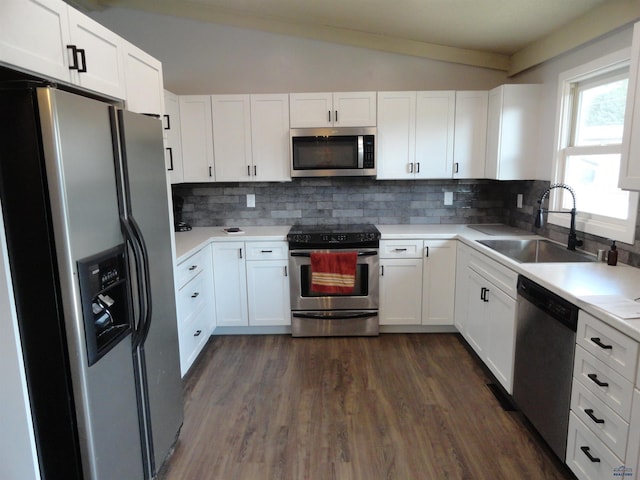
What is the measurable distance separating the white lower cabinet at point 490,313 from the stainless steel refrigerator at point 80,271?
77.0 inches

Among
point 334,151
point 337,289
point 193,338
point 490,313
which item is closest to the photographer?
point 490,313

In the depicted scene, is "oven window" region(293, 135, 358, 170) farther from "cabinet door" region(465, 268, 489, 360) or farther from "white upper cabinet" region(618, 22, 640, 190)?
"white upper cabinet" region(618, 22, 640, 190)

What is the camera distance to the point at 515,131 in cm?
319

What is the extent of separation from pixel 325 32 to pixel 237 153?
4.37 ft

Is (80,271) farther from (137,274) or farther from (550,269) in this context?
(550,269)

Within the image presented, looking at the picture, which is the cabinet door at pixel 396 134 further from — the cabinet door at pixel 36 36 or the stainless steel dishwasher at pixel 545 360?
the cabinet door at pixel 36 36

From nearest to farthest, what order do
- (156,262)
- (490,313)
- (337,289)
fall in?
(156,262) < (490,313) < (337,289)

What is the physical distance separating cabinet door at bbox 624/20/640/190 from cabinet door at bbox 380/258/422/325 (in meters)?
1.70

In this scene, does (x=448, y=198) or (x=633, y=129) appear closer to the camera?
(x=633, y=129)

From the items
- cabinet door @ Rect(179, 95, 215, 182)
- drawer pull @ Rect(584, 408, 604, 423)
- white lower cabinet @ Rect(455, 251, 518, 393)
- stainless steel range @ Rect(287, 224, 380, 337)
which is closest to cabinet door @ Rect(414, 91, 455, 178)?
stainless steel range @ Rect(287, 224, 380, 337)

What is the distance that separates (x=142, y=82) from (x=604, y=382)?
2.54m

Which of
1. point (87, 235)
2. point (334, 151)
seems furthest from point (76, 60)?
point (334, 151)

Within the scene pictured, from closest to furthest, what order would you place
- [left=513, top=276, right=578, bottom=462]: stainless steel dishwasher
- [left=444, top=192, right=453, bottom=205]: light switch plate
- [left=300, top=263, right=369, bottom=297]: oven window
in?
1. [left=513, top=276, right=578, bottom=462]: stainless steel dishwasher
2. [left=300, top=263, right=369, bottom=297]: oven window
3. [left=444, top=192, right=453, bottom=205]: light switch plate

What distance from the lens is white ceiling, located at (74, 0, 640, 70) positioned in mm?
2459
